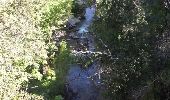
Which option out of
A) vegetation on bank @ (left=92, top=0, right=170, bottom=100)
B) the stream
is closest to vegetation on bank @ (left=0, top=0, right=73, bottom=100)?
the stream

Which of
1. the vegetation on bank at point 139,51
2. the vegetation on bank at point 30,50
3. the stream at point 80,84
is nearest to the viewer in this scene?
the vegetation on bank at point 30,50

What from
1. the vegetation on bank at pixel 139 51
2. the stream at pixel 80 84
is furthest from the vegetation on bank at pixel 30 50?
the vegetation on bank at pixel 139 51

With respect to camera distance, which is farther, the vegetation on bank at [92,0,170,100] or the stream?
the stream

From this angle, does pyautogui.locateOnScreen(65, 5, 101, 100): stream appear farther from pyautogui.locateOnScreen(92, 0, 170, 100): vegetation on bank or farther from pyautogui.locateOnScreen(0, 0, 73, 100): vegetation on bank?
pyautogui.locateOnScreen(92, 0, 170, 100): vegetation on bank

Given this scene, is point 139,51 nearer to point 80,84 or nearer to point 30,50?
point 30,50

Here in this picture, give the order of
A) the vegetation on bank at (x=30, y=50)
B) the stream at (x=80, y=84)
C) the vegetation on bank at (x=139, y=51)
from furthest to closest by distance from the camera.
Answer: the stream at (x=80, y=84) < the vegetation on bank at (x=139, y=51) < the vegetation on bank at (x=30, y=50)

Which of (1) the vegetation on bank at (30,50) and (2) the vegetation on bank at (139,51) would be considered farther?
(2) the vegetation on bank at (139,51)

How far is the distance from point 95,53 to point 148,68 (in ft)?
7.07

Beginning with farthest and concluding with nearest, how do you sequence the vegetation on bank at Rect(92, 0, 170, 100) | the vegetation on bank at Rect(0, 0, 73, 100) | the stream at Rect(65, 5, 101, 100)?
the stream at Rect(65, 5, 101, 100) → the vegetation on bank at Rect(92, 0, 170, 100) → the vegetation on bank at Rect(0, 0, 73, 100)

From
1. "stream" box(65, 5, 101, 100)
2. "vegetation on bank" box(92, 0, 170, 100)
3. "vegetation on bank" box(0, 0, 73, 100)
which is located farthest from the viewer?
"stream" box(65, 5, 101, 100)

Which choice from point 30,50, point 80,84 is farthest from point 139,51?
point 80,84

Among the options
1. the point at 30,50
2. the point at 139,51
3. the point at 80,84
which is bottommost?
the point at 139,51

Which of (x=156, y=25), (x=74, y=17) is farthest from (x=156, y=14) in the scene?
(x=74, y=17)

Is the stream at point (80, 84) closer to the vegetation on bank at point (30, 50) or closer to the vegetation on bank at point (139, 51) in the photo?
the vegetation on bank at point (30, 50)
